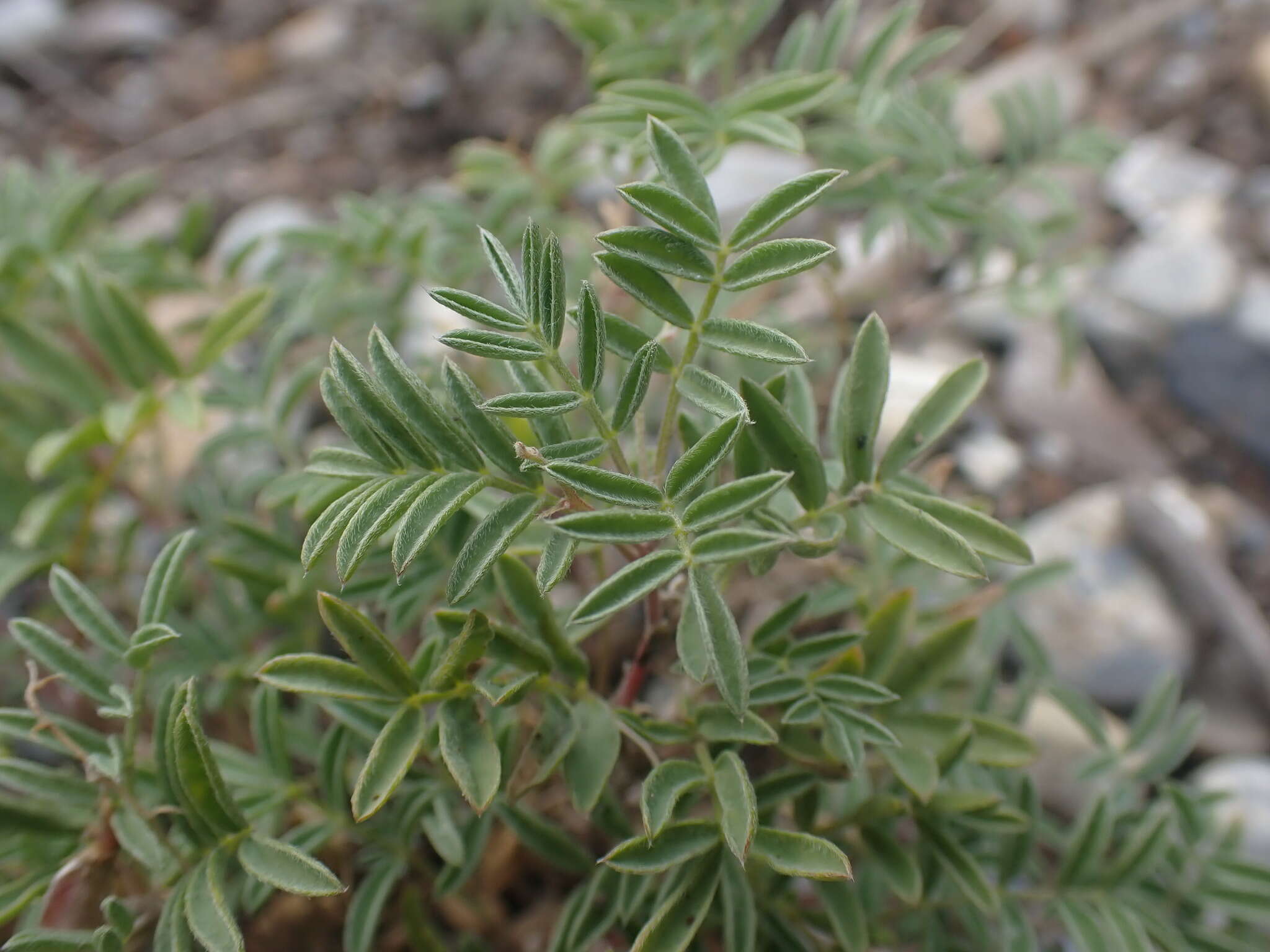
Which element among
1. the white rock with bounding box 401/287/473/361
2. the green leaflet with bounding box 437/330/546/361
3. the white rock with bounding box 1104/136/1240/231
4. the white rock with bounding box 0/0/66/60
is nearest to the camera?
the green leaflet with bounding box 437/330/546/361

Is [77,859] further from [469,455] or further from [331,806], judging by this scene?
[469,455]

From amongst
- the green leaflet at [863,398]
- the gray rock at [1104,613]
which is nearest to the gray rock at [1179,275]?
the gray rock at [1104,613]

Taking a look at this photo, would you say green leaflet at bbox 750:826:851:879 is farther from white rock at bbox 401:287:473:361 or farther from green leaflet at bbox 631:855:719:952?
white rock at bbox 401:287:473:361

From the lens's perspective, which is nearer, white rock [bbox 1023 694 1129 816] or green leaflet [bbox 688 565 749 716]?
green leaflet [bbox 688 565 749 716]

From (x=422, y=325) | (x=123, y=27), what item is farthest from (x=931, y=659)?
(x=123, y=27)

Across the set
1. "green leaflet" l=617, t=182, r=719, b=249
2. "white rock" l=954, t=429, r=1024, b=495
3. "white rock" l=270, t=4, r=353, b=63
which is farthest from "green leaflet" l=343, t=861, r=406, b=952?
"white rock" l=270, t=4, r=353, b=63

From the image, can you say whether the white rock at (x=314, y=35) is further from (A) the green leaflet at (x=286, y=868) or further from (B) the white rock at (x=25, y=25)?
(A) the green leaflet at (x=286, y=868)
